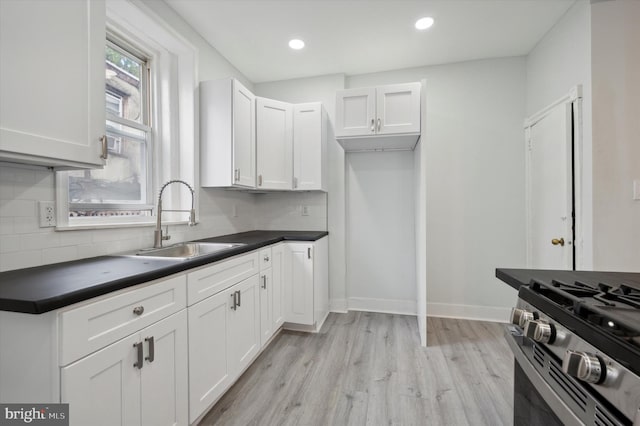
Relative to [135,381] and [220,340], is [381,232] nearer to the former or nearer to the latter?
[220,340]

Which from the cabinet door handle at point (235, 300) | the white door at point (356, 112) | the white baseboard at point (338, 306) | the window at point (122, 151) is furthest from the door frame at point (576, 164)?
the window at point (122, 151)

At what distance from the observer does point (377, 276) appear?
10.8ft

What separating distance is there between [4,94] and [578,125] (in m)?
3.19

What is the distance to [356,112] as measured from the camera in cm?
274

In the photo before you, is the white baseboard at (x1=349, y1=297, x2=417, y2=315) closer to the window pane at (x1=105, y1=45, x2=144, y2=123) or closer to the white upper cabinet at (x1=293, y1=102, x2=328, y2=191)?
the white upper cabinet at (x1=293, y1=102, x2=328, y2=191)

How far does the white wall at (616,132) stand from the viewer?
188 centimetres

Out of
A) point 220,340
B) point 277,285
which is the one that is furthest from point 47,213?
point 277,285

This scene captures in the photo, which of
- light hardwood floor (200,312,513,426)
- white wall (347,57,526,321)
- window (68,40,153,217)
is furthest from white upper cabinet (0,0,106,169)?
white wall (347,57,526,321)

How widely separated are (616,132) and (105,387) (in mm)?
3102

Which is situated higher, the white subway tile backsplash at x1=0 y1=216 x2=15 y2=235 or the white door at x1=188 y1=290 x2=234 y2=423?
the white subway tile backsplash at x1=0 y1=216 x2=15 y2=235

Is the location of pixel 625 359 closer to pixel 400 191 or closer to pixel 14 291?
pixel 14 291

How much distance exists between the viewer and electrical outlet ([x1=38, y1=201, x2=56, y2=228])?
1.39 meters

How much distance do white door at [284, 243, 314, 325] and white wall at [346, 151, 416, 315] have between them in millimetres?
801

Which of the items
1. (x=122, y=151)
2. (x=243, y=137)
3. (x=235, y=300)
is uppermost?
(x=243, y=137)
